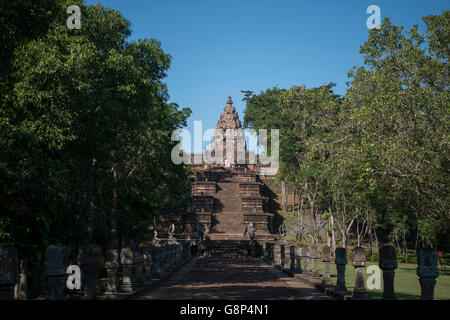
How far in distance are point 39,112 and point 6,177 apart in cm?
180

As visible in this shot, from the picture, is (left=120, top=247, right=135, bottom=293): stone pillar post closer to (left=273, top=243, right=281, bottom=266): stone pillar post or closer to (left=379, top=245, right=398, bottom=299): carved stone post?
(left=379, top=245, right=398, bottom=299): carved stone post

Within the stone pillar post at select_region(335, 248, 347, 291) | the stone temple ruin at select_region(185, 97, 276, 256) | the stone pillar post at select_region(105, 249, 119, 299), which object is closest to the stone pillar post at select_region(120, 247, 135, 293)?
the stone pillar post at select_region(105, 249, 119, 299)

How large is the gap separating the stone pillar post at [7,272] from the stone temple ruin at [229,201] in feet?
86.6

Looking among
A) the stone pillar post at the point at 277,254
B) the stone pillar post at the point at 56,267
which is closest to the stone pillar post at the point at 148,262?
the stone pillar post at the point at 277,254

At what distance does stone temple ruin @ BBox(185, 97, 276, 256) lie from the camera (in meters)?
38.9

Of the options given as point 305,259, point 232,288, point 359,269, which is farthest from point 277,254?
point 359,269

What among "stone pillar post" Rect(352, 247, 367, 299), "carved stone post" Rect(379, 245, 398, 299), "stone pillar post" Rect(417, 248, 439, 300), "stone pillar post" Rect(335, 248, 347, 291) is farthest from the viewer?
"stone pillar post" Rect(335, 248, 347, 291)

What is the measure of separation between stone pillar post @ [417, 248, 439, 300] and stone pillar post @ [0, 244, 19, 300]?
233 inches

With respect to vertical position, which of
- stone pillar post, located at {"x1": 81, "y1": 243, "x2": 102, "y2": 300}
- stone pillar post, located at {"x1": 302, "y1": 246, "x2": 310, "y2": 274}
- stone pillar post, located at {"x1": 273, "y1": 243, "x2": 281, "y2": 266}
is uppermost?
stone pillar post, located at {"x1": 81, "y1": 243, "x2": 102, "y2": 300}

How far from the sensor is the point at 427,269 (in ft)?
24.9

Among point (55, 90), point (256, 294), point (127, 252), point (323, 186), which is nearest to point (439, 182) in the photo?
point (256, 294)

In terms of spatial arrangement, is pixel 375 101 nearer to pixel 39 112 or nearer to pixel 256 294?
pixel 256 294

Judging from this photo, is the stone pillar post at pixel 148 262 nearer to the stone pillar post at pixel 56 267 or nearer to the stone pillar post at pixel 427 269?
the stone pillar post at pixel 56 267

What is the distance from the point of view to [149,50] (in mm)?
17547
